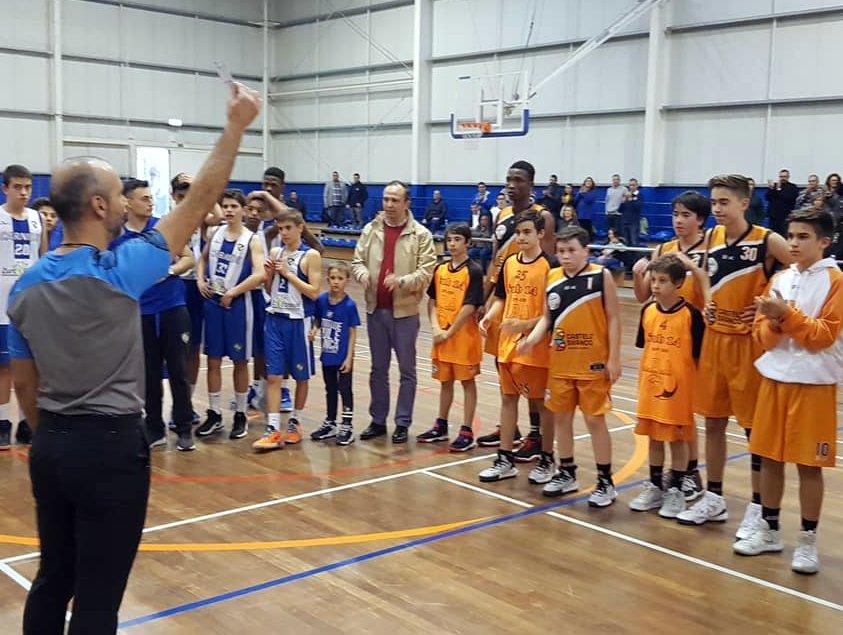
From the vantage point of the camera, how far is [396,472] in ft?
20.2

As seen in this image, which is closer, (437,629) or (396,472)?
(437,629)

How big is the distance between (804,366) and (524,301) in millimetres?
2068

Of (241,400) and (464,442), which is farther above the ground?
(241,400)

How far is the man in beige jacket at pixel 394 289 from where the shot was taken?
689 centimetres

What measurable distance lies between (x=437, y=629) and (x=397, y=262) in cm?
361

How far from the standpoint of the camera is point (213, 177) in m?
2.51

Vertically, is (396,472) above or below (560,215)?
below

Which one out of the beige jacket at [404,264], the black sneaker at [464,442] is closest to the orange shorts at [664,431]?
the black sneaker at [464,442]

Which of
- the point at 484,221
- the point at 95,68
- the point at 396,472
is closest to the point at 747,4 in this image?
the point at 484,221

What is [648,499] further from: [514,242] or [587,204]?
[587,204]

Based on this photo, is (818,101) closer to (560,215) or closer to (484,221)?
(560,215)

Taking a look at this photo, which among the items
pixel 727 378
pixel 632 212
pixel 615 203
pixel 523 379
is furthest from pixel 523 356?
pixel 615 203

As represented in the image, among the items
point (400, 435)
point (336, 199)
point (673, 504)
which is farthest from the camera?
point (336, 199)

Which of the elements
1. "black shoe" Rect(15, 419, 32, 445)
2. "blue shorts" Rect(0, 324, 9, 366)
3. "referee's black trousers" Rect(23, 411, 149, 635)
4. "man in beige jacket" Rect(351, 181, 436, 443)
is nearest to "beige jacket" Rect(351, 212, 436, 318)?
"man in beige jacket" Rect(351, 181, 436, 443)
